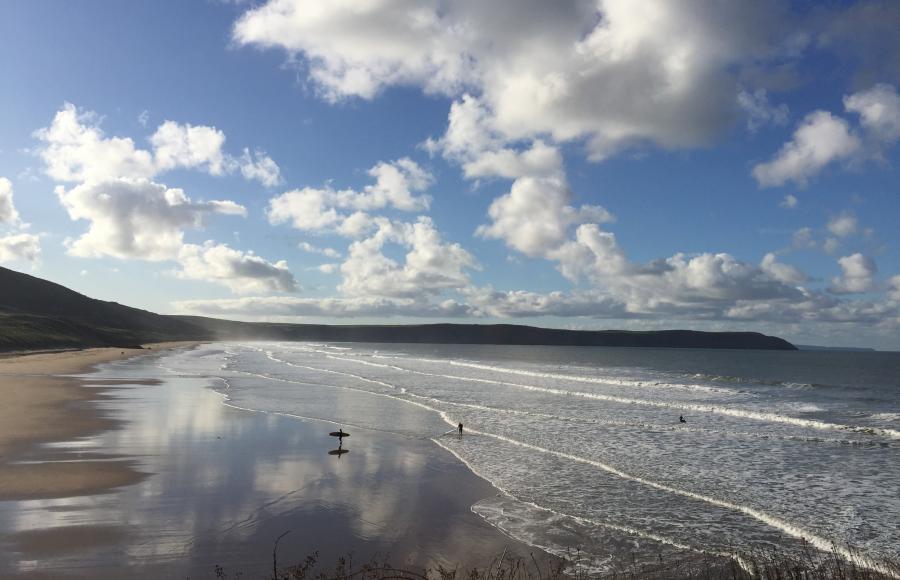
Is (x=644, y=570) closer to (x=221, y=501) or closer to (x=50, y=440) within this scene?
(x=221, y=501)

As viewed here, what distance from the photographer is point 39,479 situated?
13484 mm

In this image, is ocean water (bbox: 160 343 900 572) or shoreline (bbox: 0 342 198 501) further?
shoreline (bbox: 0 342 198 501)

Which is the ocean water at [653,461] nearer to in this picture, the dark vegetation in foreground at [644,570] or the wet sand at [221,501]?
the dark vegetation in foreground at [644,570]

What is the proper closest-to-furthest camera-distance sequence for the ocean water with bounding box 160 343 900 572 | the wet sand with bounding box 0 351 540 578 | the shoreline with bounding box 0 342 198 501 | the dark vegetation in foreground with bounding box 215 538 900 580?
the dark vegetation in foreground with bounding box 215 538 900 580, the wet sand with bounding box 0 351 540 578, the ocean water with bounding box 160 343 900 572, the shoreline with bounding box 0 342 198 501

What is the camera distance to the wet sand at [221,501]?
9297 mm

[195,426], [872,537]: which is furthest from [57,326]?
[872,537]

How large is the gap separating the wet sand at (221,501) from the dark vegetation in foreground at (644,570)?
1.25 feet

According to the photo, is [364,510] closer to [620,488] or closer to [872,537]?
[620,488]

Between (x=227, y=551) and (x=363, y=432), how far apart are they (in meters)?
13.2

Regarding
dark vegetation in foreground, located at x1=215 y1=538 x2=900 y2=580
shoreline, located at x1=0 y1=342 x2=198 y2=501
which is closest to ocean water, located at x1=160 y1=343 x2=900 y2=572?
dark vegetation in foreground, located at x1=215 y1=538 x2=900 y2=580

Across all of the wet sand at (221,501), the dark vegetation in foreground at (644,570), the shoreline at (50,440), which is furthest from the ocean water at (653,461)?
the shoreline at (50,440)

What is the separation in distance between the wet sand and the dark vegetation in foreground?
38 centimetres

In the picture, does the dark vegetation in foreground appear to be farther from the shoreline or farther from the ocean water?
the shoreline

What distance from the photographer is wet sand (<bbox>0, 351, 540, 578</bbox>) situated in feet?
30.5
